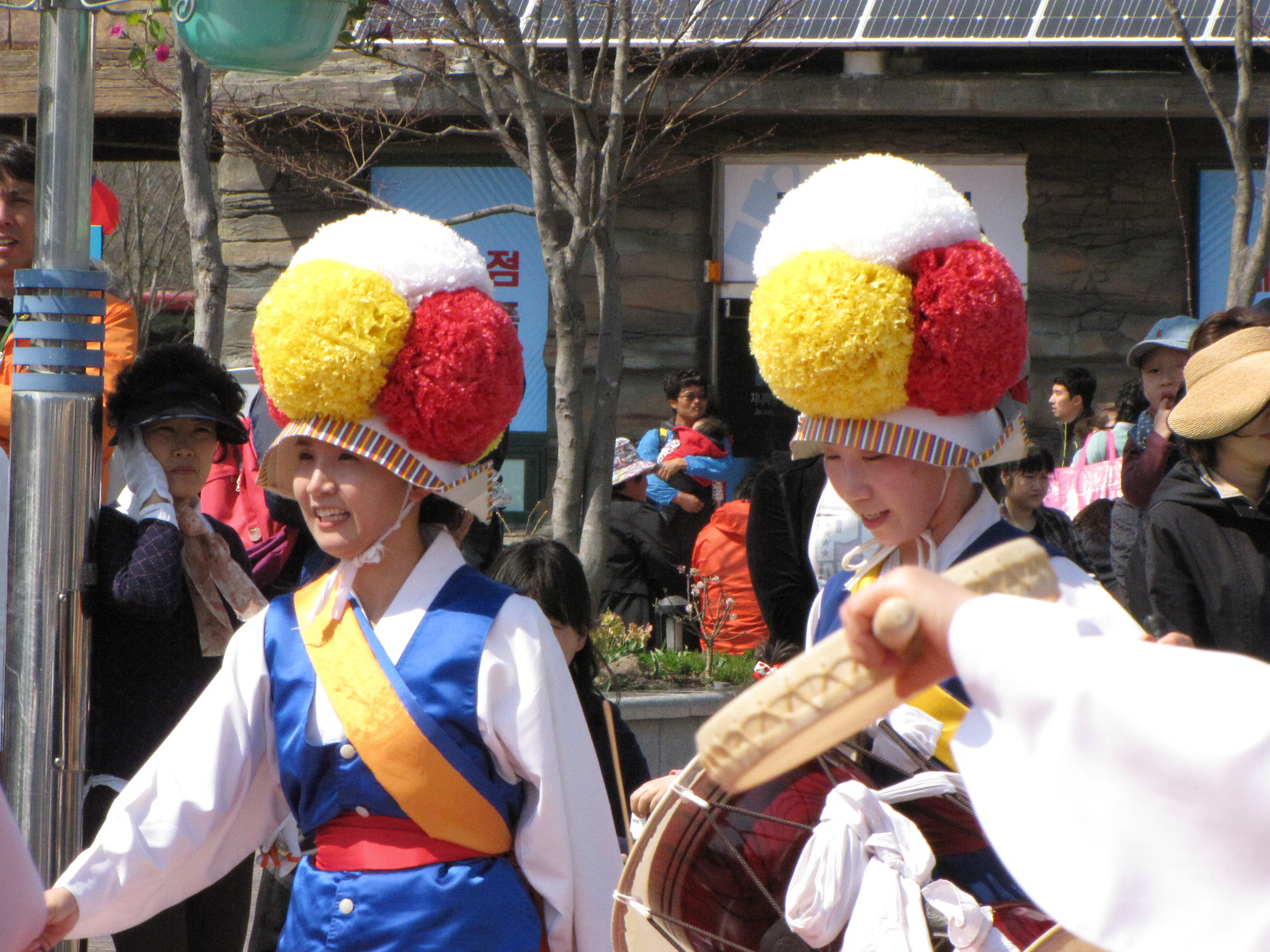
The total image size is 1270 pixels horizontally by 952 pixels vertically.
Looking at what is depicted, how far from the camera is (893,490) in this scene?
2.57m

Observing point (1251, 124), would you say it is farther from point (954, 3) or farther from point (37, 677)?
point (37, 677)

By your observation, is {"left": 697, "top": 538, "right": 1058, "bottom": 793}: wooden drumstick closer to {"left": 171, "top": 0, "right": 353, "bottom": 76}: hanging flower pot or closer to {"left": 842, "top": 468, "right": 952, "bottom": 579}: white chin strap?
{"left": 842, "top": 468, "right": 952, "bottom": 579}: white chin strap

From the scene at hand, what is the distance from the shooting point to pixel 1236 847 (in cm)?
129

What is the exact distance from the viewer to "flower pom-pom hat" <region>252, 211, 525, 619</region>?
259 cm

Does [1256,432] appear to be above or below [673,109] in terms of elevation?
below

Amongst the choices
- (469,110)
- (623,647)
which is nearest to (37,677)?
(623,647)

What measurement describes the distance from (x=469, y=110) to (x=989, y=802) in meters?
7.42

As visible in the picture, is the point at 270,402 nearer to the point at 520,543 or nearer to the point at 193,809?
the point at 193,809

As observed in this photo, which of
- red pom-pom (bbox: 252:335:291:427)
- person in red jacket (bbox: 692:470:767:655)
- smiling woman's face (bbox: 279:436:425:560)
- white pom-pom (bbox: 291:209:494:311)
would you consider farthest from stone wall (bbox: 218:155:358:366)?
smiling woman's face (bbox: 279:436:425:560)

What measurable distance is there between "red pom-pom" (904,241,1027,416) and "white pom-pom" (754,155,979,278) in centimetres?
4

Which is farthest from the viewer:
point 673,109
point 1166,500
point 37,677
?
point 673,109

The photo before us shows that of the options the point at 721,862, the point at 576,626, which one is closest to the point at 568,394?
the point at 576,626

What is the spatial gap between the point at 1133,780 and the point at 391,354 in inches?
64.6

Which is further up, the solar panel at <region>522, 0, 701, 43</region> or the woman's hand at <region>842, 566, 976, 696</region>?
the solar panel at <region>522, 0, 701, 43</region>
